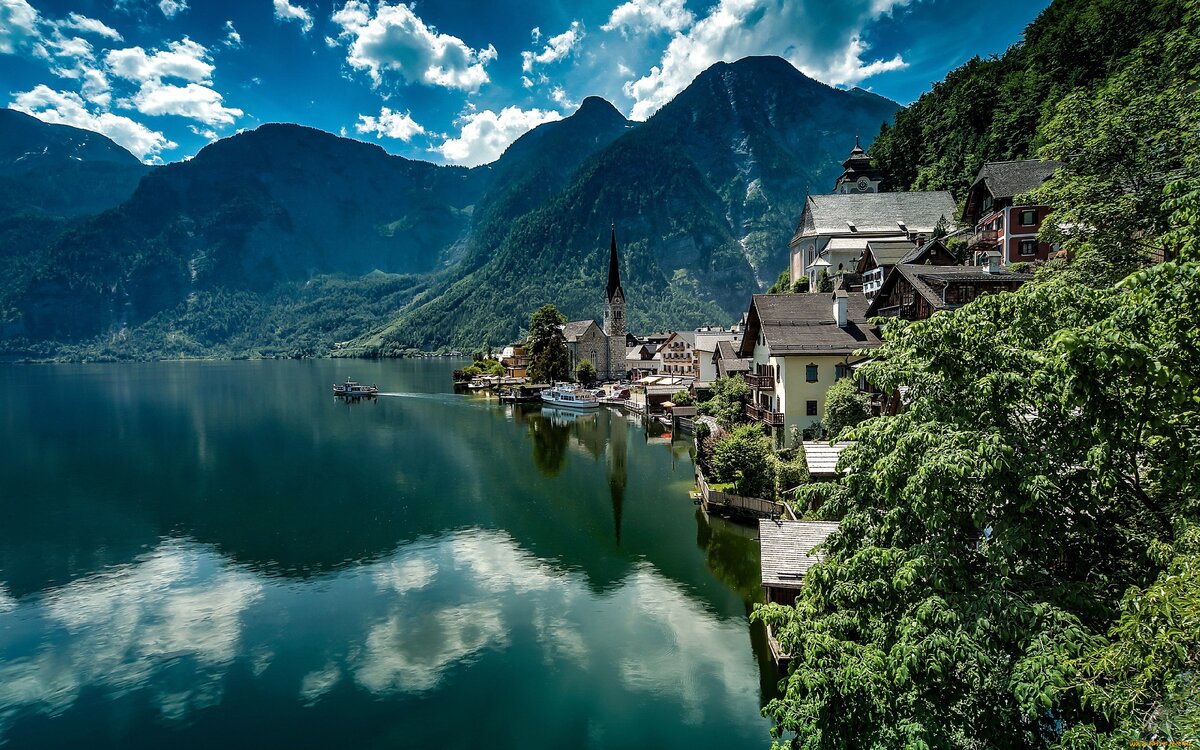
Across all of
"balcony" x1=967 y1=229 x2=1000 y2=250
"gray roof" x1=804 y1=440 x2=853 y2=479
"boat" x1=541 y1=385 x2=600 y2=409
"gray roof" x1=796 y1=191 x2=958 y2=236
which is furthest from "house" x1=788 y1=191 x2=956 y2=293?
"gray roof" x1=804 y1=440 x2=853 y2=479

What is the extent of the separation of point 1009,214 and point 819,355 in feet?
79.8

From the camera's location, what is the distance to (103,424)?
85.4 m

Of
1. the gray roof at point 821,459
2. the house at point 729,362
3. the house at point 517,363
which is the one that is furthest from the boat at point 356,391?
the gray roof at point 821,459

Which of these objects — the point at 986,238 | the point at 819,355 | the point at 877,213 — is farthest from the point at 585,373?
the point at 819,355

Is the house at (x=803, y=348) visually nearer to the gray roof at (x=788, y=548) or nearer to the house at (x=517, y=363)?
the gray roof at (x=788, y=548)

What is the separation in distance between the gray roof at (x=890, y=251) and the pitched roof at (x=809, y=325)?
466 inches


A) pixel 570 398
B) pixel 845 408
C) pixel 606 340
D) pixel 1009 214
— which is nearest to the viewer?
pixel 845 408

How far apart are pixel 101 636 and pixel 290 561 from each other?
909 centimetres

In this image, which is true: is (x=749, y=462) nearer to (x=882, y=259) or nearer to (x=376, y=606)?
(x=376, y=606)

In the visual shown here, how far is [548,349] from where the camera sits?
124 m

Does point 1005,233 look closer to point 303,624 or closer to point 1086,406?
point 1086,406

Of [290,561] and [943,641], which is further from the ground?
[943,641]

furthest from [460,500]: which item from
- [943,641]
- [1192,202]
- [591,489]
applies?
[1192,202]

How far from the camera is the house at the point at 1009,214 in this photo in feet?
163
